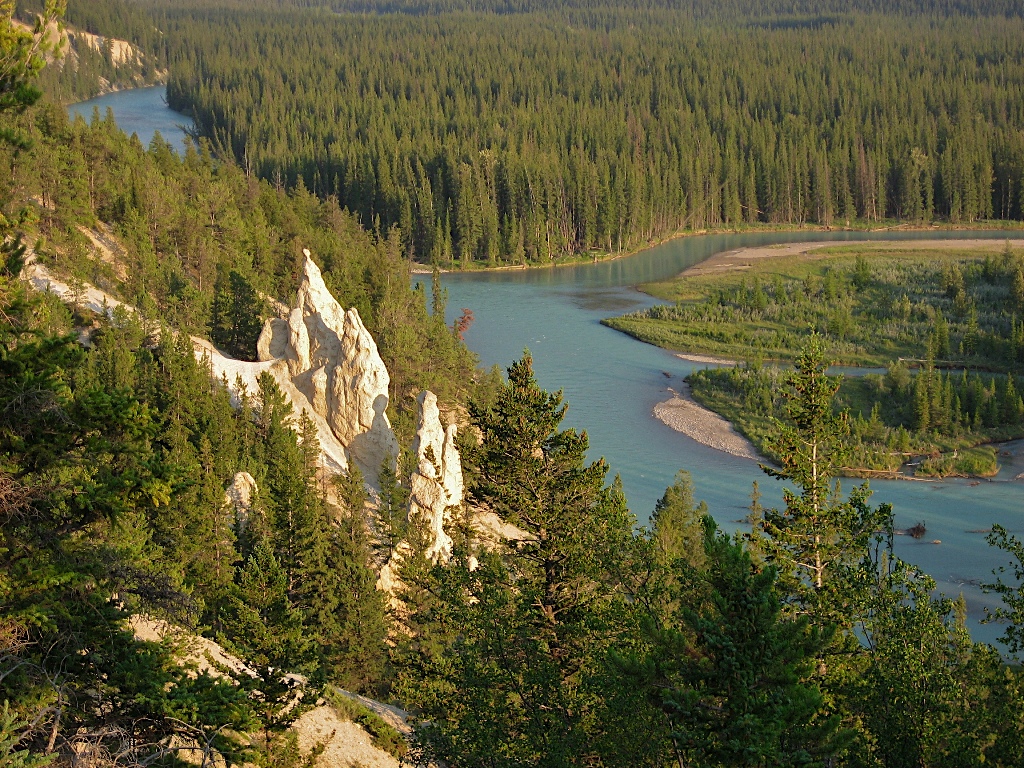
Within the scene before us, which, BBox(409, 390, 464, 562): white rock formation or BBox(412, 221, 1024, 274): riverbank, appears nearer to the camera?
BBox(409, 390, 464, 562): white rock formation

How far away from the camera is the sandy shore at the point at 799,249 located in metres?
119

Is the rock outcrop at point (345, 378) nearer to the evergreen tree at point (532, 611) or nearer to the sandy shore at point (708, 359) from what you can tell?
the evergreen tree at point (532, 611)

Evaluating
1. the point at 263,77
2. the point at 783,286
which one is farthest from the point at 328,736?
the point at 263,77

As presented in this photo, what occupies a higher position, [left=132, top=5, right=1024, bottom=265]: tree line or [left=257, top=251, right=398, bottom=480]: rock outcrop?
[left=132, top=5, right=1024, bottom=265]: tree line

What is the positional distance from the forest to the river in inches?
155

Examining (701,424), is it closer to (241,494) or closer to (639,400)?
(639,400)

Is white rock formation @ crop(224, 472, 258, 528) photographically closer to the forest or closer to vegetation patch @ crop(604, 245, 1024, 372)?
the forest

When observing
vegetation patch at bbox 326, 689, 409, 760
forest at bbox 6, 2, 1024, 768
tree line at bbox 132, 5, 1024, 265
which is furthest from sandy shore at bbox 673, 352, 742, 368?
vegetation patch at bbox 326, 689, 409, 760

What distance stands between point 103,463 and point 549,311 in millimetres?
86727

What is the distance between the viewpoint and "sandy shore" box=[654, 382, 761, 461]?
200 feet

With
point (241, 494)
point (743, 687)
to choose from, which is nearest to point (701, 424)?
point (241, 494)

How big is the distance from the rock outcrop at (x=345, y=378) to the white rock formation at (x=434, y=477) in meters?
3.63

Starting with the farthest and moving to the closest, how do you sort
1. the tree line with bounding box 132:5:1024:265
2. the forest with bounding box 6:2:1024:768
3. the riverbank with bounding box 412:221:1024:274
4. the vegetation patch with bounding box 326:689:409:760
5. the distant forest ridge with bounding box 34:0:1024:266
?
the tree line with bounding box 132:5:1024:265
the distant forest ridge with bounding box 34:0:1024:266
the riverbank with bounding box 412:221:1024:274
the vegetation patch with bounding box 326:689:409:760
the forest with bounding box 6:2:1024:768

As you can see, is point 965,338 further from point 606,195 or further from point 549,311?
point 606,195
